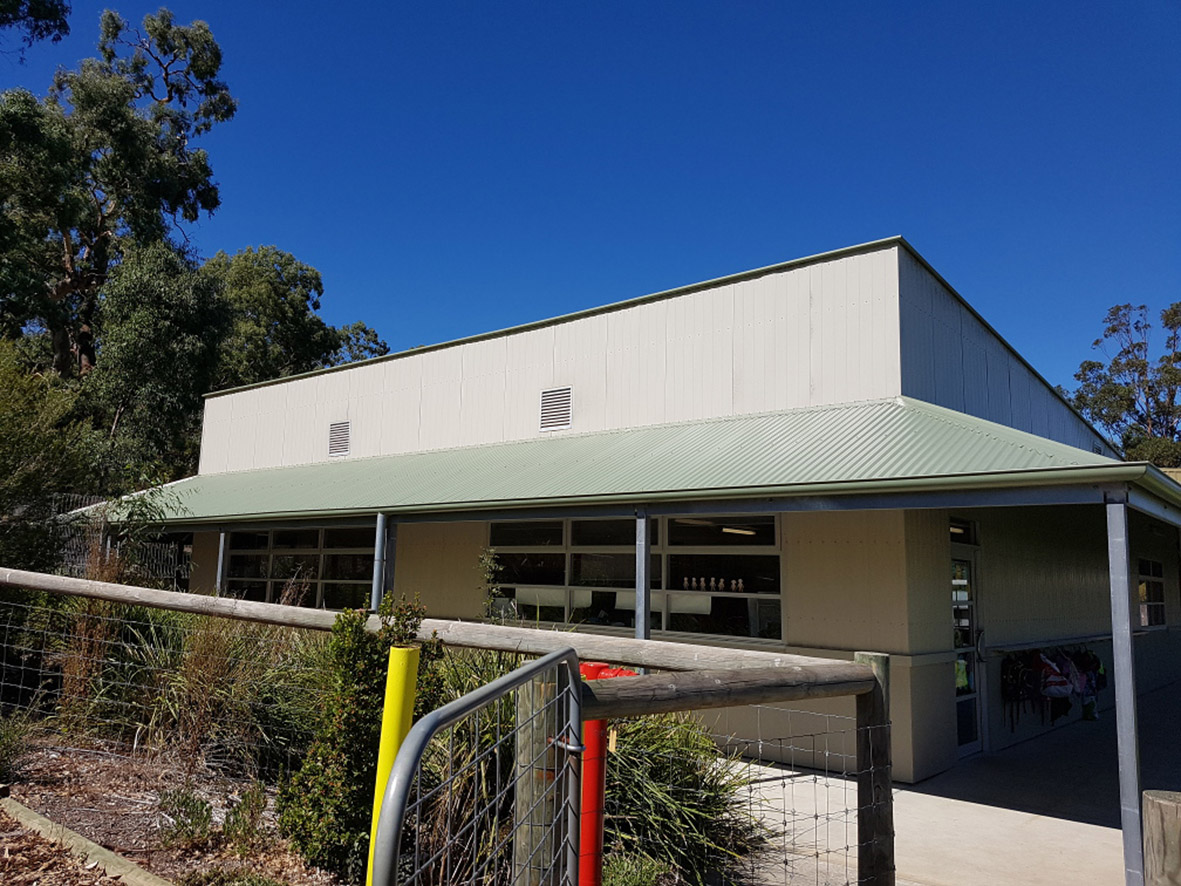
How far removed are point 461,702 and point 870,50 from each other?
16607mm

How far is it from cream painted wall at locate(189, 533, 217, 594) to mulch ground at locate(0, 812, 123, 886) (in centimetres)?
1333

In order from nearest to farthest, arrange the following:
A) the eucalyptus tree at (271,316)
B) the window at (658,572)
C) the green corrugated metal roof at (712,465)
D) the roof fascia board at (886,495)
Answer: the roof fascia board at (886,495) < the green corrugated metal roof at (712,465) < the window at (658,572) < the eucalyptus tree at (271,316)

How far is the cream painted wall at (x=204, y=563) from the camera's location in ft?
55.4

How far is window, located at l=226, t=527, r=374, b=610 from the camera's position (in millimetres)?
14367

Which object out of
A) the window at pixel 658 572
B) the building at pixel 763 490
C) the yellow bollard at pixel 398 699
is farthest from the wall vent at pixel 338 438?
the yellow bollard at pixel 398 699

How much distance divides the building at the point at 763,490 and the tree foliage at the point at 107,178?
45.7ft

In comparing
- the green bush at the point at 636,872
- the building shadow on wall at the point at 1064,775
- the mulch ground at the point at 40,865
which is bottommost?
the building shadow on wall at the point at 1064,775

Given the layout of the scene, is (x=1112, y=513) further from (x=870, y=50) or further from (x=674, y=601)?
(x=870, y=50)

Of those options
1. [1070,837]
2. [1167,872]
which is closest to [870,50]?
[1070,837]

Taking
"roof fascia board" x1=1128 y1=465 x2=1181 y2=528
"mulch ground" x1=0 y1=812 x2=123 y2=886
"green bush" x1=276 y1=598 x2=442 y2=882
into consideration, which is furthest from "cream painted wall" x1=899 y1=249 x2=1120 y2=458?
"mulch ground" x1=0 y1=812 x2=123 y2=886

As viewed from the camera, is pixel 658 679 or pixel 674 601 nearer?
pixel 658 679

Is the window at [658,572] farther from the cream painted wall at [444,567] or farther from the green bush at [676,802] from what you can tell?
the green bush at [676,802]

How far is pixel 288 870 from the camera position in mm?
4066

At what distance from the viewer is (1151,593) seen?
1669 cm
